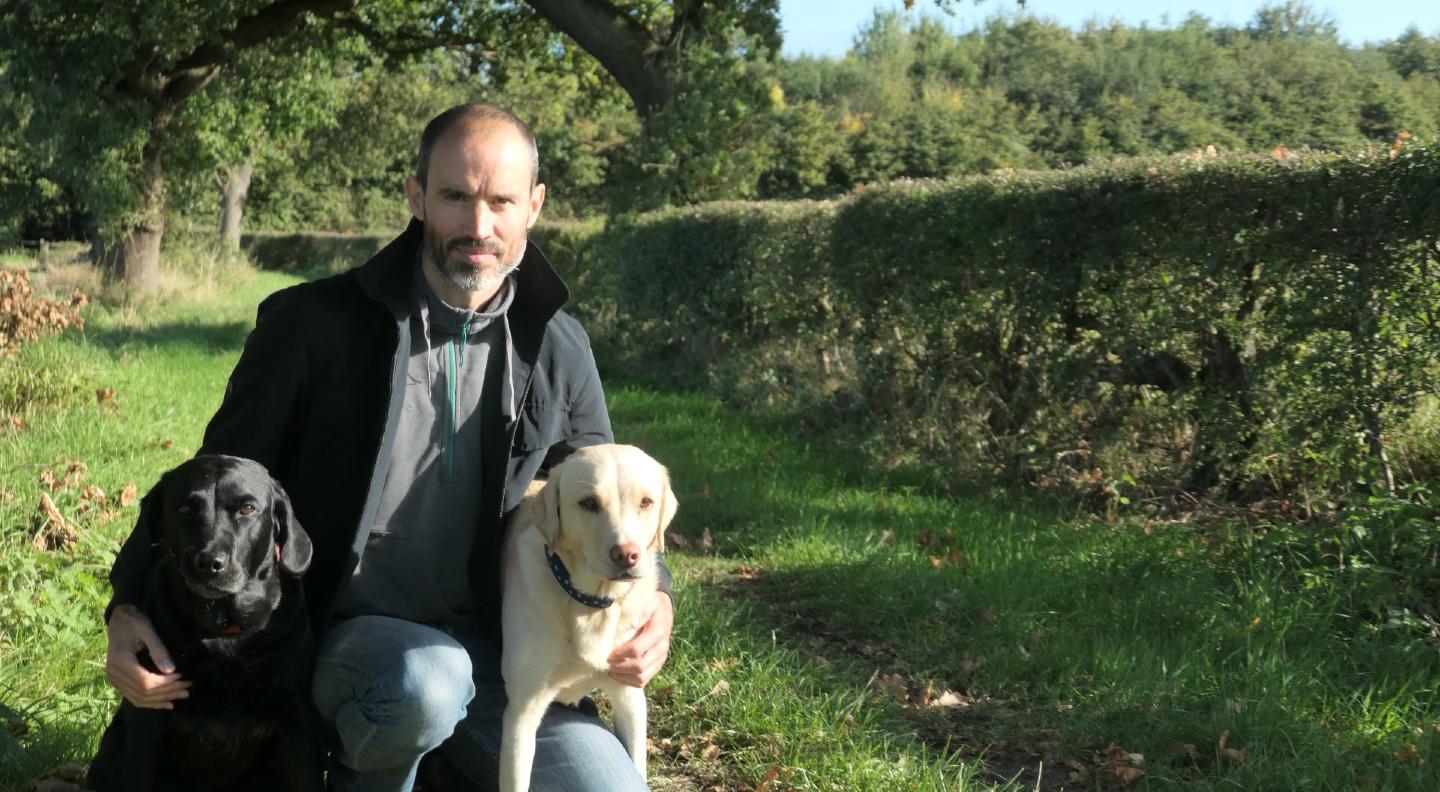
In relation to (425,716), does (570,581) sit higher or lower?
higher

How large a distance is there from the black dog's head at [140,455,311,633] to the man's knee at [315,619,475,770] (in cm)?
27

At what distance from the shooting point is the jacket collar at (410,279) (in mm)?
3279

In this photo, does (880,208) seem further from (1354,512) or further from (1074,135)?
(1074,135)

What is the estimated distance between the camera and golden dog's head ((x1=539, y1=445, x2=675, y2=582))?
3.12m

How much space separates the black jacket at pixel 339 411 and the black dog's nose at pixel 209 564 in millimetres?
371

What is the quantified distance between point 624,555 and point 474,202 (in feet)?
3.57

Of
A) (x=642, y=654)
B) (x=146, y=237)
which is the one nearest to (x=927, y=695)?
(x=642, y=654)

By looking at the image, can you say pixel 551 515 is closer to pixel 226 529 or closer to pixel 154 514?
pixel 226 529

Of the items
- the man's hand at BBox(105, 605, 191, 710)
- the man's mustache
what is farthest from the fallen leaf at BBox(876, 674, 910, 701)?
the man's hand at BBox(105, 605, 191, 710)

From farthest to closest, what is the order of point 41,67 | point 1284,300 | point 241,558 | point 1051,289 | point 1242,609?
point 41,67 → point 1051,289 → point 1284,300 → point 1242,609 → point 241,558

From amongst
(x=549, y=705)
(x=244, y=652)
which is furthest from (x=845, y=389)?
(x=244, y=652)

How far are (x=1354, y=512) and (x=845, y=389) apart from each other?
5.01m

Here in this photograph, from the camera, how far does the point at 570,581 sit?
325cm

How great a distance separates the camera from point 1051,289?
25.3ft
